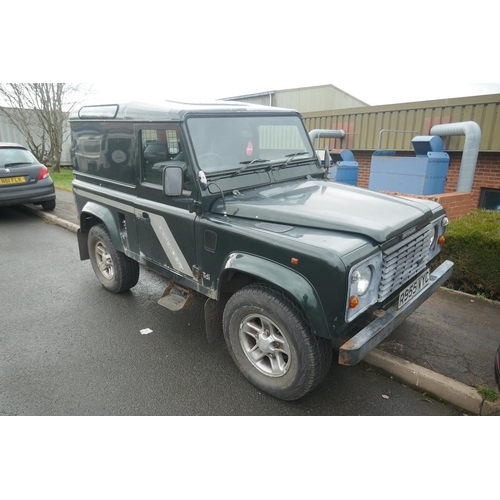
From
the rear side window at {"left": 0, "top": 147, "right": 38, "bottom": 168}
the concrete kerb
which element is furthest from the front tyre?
the rear side window at {"left": 0, "top": 147, "right": 38, "bottom": 168}

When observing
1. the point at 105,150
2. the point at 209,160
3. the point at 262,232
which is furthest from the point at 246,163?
the point at 105,150

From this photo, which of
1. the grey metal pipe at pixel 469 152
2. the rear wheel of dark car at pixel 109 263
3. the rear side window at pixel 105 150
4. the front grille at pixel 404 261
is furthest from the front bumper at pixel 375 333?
the grey metal pipe at pixel 469 152

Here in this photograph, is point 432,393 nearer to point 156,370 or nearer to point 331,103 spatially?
point 156,370

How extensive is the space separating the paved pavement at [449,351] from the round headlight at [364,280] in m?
1.05

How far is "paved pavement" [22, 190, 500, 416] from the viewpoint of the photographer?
303 cm

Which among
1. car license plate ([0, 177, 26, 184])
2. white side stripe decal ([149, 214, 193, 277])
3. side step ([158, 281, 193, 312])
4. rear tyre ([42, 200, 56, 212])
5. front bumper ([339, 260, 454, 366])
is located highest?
white side stripe decal ([149, 214, 193, 277])

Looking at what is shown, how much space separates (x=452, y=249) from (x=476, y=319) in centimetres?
92

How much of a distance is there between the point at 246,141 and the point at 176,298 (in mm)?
1682

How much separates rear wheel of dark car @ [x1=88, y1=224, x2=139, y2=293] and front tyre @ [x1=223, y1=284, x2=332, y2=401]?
6.73 ft

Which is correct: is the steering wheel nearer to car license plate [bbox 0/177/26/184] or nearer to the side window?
the side window

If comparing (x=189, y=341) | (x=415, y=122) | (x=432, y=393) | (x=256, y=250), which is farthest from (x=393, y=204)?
(x=415, y=122)

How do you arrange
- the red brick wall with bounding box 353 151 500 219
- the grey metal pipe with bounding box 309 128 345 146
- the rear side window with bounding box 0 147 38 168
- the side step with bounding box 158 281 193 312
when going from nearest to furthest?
the side step with bounding box 158 281 193 312, the red brick wall with bounding box 353 151 500 219, the rear side window with bounding box 0 147 38 168, the grey metal pipe with bounding box 309 128 345 146

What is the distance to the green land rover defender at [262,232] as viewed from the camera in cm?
264

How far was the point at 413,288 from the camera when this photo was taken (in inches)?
125
